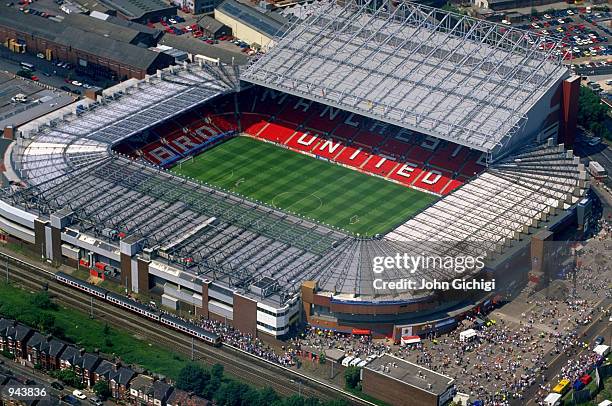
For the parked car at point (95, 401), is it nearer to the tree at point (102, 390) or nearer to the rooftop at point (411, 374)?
the tree at point (102, 390)

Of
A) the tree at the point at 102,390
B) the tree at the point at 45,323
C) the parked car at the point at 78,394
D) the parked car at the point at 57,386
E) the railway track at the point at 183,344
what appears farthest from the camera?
the tree at the point at 45,323

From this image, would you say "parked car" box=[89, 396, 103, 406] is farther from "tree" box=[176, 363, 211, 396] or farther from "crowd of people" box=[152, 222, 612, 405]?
"crowd of people" box=[152, 222, 612, 405]

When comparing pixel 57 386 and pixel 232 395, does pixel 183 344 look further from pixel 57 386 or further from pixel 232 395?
pixel 232 395

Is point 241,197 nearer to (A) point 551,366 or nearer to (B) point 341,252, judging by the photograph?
(B) point 341,252

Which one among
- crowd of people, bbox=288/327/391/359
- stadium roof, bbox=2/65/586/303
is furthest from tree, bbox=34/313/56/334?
crowd of people, bbox=288/327/391/359

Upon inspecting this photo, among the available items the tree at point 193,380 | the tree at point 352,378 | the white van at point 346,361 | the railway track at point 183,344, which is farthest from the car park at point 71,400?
the white van at point 346,361

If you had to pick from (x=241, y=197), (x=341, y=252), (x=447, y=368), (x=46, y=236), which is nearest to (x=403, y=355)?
(x=447, y=368)
